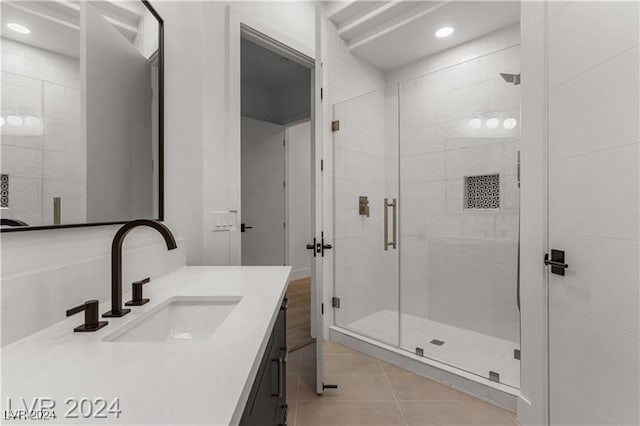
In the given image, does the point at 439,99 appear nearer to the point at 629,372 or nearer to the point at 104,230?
the point at 629,372

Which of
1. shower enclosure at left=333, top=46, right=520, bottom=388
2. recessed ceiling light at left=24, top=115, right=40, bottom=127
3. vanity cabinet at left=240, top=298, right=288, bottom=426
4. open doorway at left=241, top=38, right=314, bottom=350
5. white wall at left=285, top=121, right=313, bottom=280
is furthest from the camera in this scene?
white wall at left=285, top=121, right=313, bottom=280

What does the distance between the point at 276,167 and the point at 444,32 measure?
8.61 feet

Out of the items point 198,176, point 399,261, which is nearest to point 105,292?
point 198,176

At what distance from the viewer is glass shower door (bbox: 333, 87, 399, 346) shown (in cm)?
262

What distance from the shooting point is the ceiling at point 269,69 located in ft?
10.8

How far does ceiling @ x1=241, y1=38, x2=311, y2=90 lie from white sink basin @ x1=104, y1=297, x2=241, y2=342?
9.25ft

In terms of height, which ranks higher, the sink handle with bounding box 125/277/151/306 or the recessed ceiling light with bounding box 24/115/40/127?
the recessed ceiling light with bounding box 24/115/40/127

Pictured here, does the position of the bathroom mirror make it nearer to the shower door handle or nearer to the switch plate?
the switch plate

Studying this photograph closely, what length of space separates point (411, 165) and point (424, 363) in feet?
5.33

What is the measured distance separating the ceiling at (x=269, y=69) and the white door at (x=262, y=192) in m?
0.56

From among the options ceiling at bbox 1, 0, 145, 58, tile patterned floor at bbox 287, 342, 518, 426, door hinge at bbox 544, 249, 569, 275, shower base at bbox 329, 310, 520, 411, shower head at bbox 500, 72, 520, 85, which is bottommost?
tile patterned floor at bbox 287, 342, 518, 426

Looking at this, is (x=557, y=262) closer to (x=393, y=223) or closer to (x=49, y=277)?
(x=393, y=223)

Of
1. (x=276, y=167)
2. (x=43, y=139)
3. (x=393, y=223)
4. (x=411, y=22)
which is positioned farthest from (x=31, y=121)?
(x=276, y=167)

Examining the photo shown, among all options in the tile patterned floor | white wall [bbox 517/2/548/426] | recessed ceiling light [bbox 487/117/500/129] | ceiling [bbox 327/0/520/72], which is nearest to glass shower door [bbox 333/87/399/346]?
ceiling [bbox 327/0/520/72]
